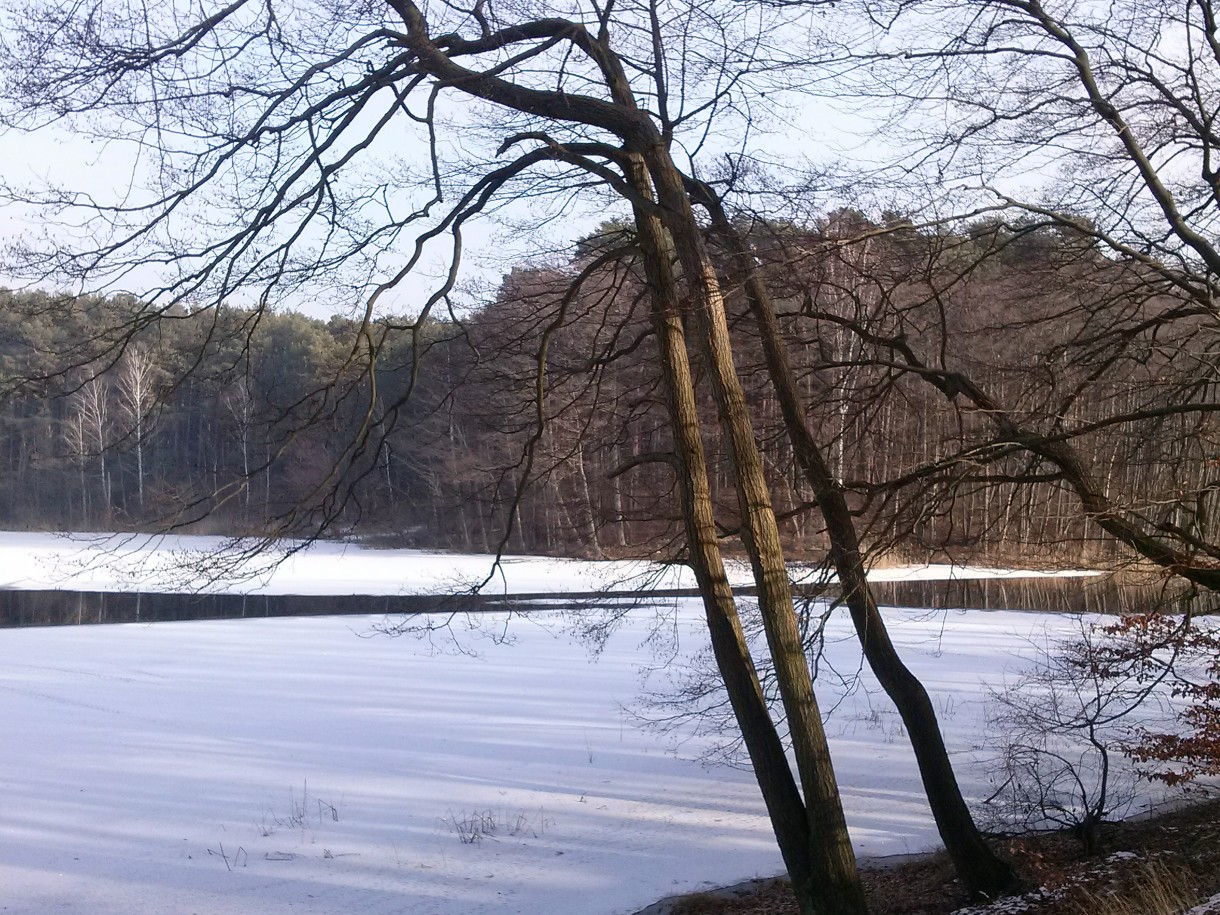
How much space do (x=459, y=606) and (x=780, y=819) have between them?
8.73 ft

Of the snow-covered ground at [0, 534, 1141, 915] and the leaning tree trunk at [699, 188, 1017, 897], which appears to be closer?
the leaning tree trunk at [699, 188, 1017, 897]

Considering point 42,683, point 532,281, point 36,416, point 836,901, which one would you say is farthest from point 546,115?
point 36,416

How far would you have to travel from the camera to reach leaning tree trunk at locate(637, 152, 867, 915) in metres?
6.86

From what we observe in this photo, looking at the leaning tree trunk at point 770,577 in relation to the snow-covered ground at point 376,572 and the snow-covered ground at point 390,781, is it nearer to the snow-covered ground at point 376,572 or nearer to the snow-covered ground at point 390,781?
the snow-covered ground at point 390,781

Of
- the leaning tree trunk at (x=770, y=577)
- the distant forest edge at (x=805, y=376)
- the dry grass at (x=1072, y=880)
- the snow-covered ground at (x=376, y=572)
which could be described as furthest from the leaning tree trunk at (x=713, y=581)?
the snow-covered ground at (x=376, y=572)

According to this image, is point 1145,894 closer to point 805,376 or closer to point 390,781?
point 805,376

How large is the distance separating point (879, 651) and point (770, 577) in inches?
83.2

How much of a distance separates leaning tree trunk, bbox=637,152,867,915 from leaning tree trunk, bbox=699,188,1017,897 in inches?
35.0

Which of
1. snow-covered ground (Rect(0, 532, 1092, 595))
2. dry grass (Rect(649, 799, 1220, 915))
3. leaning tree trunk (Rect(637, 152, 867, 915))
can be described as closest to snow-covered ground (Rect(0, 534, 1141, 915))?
dry grass (Rect(649, 799, 1220, 915))

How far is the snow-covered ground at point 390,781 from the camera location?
8461mm

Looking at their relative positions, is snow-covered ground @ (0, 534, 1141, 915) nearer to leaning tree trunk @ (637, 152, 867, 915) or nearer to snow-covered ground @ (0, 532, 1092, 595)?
snow-covered ground @ (0, 532, 1092, 595)

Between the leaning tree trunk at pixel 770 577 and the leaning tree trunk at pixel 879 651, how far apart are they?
89 cm

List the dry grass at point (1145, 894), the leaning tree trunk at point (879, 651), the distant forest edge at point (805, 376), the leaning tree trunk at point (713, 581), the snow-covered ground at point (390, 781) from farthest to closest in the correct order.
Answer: the snow-covered ground at point (390, 781), the leaning tree trunk at point (879, 651), the leaning tree trunk at point (713, 581), the distant forest edge at point (805, 376), the dry grass at point (1145, 894)

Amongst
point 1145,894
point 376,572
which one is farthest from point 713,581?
point 376,572
